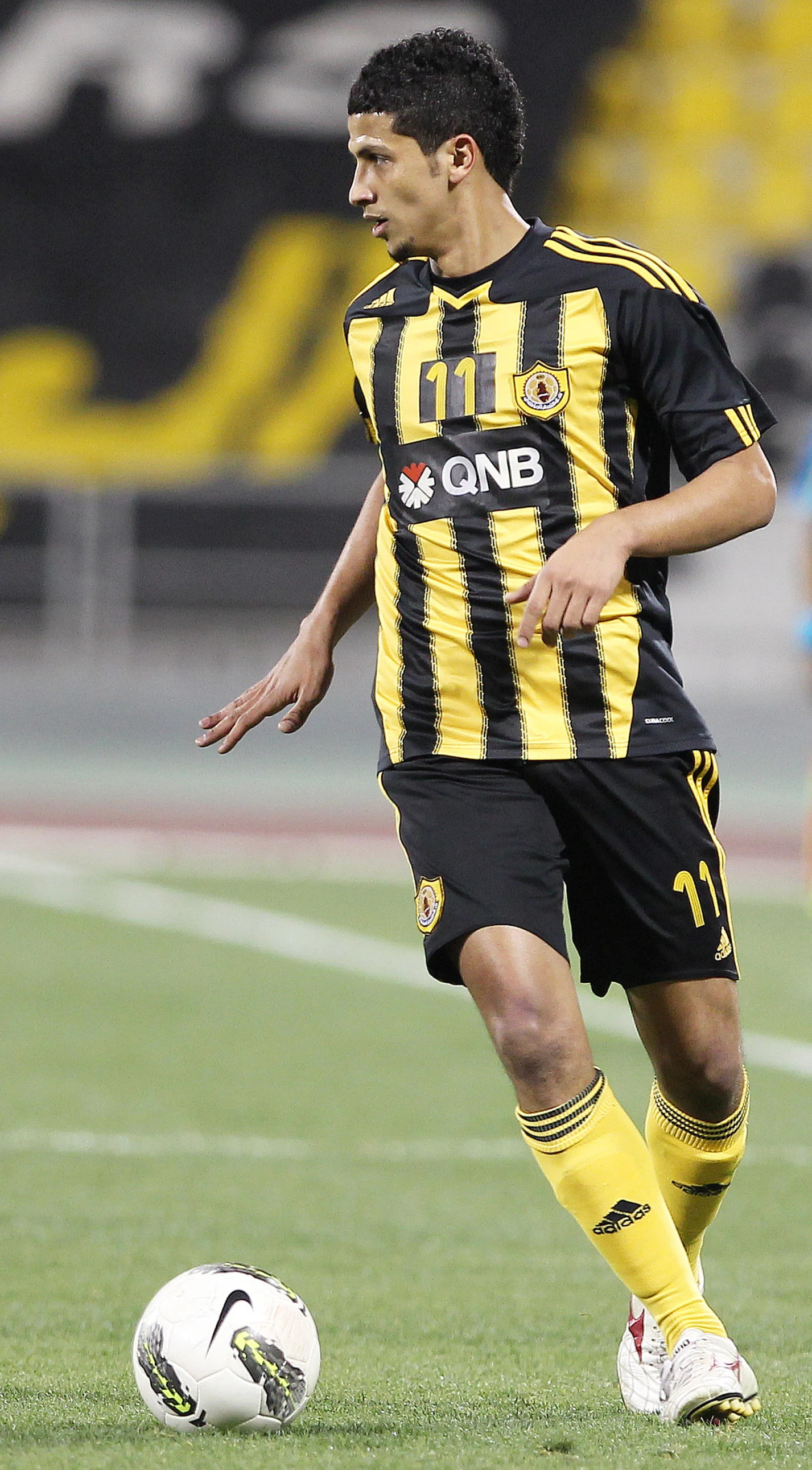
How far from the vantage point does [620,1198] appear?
334 centimetres

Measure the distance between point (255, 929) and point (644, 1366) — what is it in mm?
7780

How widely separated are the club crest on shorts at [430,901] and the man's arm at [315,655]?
1.64ft

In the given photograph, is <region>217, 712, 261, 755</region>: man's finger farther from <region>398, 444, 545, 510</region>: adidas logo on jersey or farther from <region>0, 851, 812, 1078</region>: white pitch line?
<region>0, 851, 812, 1078</region>: white pitch line

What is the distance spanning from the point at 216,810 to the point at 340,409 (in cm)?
690

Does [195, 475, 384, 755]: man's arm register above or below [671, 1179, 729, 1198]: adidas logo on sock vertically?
above

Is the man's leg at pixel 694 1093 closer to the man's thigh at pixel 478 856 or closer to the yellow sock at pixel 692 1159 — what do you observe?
the yellow sock at pixel 692 1159

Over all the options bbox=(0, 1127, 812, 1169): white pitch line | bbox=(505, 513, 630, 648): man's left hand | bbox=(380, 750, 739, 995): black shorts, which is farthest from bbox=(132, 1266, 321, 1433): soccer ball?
bbox=(0, 1127, 812, 1169): white pitch line

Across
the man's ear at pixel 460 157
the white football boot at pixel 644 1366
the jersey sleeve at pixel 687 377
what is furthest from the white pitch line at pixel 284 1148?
the man's ear at pixel 460 157

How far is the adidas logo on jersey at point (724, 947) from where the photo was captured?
3.54m

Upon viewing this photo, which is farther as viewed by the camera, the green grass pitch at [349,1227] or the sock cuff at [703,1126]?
the sock cuff at [703,1126]

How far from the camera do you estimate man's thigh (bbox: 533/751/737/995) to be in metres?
3.48

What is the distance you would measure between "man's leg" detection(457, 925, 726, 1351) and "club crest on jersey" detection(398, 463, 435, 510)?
2.46 feet

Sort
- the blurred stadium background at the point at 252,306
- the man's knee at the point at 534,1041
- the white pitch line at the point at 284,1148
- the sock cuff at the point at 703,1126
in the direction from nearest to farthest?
1. the man's knee at the point at 534,1041
2. the sock cuff at the point at 703,1126
3. the white pitch line at the point at 284,1148
4. the blurred stadium background at the point at 252,306

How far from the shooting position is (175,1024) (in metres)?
8.39
